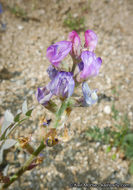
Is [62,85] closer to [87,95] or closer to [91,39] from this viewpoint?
[87,95]

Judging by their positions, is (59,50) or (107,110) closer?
(59,50)

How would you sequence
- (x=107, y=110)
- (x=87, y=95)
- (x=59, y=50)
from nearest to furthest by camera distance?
(x=59, y=50) < (x=87, y=95) < (x=107, y=110)

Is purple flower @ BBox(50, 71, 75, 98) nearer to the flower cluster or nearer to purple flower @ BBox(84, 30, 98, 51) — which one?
the flower cluster

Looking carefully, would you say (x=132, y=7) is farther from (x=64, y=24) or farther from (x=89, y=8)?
(x=64, y=24)

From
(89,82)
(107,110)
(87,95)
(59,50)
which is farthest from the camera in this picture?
(89,82)

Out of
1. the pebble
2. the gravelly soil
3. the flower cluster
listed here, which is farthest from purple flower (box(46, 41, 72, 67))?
the pebble

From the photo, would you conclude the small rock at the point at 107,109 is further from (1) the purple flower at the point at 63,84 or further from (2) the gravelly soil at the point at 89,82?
(1) the purple flower at the point at 63,84

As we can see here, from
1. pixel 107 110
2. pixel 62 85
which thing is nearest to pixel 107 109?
pixel 107 110
